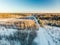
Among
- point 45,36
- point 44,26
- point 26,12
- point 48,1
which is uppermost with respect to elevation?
point 48,1

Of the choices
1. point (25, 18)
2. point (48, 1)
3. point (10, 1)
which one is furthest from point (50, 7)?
point (10, 1)

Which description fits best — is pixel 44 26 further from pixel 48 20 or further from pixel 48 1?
pixel 48 1

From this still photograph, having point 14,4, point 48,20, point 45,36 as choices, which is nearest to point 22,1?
point 14,4

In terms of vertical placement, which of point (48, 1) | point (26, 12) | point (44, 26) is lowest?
point (44, 26)

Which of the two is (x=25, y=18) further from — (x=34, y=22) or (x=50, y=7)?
(x=50, y=7)

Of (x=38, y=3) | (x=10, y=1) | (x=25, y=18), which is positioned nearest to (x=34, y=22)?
(x=25, y=18)

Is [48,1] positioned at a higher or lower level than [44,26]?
higher

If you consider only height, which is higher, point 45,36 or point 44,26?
point 44,26

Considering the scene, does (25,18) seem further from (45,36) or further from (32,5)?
(45,36)
